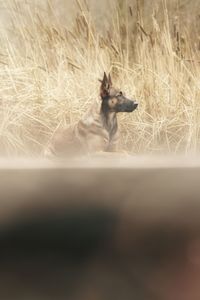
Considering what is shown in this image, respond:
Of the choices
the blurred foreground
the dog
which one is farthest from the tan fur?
the blurred foreground

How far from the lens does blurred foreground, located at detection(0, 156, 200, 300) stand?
164 centimetres

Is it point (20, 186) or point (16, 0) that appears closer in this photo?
point (20, 186)

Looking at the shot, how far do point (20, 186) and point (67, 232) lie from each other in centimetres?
17

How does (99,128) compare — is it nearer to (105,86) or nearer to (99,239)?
(105,86)

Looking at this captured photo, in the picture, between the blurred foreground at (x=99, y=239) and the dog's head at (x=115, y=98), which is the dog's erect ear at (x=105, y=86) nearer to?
the dog's head at (x=115, y=98)

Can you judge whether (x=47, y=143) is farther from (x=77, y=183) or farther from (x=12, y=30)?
(x=77, y=183)

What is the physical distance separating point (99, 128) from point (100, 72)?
287 mm

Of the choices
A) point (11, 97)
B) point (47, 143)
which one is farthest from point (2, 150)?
point (11, 97)

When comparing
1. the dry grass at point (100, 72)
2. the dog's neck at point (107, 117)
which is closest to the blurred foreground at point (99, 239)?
the dry grass at point (100, 72)

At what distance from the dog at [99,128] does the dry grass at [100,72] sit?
5 cm

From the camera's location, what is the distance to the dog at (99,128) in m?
3.08

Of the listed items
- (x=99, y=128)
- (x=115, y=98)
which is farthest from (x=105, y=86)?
(x=99, y=128)

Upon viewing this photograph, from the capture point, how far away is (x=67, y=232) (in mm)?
1644

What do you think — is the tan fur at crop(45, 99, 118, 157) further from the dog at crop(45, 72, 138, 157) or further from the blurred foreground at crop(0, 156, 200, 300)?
the blurred foreground at crop(0, 156, 200, 300)
